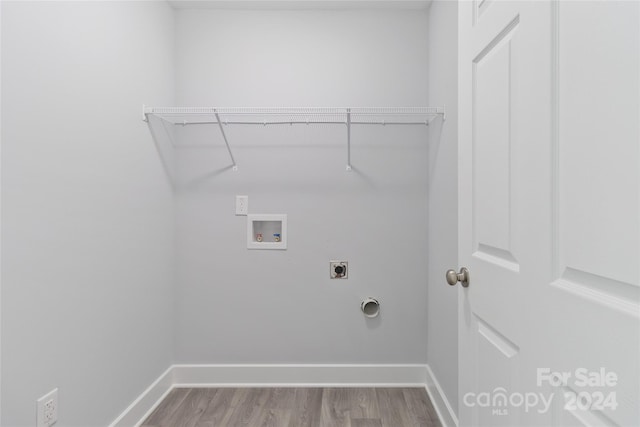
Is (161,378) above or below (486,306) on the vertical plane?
below

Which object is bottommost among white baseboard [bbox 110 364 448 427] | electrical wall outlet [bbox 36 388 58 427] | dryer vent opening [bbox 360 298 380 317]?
white baseboard [bbox 110 364 448 427]

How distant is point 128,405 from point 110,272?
72cm

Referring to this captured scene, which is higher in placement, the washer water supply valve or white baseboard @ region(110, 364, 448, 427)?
the washer water supply valve

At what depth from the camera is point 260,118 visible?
7.29 ft

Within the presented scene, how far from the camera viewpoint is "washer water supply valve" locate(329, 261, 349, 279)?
88.3 inches

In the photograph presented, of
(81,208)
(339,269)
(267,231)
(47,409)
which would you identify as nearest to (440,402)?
(339,269)

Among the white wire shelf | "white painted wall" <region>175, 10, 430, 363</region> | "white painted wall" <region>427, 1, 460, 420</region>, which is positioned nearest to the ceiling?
"white painted wall" <region>175, 10, 430, 363</region>

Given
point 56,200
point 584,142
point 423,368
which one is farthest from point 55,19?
point 423,368

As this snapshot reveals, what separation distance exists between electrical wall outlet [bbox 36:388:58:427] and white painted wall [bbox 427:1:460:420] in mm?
1695

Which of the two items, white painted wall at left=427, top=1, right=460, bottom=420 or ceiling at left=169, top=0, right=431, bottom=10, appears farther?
ceiling at left=169, top=0, right=431, bottom=10

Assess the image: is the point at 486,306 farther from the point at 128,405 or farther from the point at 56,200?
the point at 128,405

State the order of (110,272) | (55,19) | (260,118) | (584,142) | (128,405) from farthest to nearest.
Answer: (260,118)
(128,405)
(110,272)
(55,19)
(584,142)

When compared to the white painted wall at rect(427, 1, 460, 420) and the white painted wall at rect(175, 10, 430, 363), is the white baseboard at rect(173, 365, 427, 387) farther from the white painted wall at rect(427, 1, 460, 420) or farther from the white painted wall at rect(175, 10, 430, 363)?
the white painted wall at rect(427, 1, 460, 420)

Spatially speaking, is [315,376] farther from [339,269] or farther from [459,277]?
[459,277]
